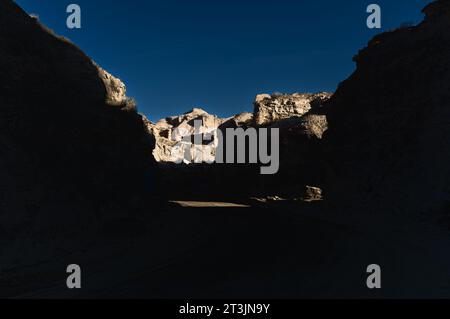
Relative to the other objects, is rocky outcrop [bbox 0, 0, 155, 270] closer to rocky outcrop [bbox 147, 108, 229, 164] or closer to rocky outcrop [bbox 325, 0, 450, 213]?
rocky outcrop [bbox 325, 0, 450, 213]

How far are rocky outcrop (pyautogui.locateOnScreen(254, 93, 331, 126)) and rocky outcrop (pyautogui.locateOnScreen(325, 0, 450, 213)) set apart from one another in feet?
75.4

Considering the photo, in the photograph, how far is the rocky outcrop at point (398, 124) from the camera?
720 inches

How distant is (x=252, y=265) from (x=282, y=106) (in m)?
48.0

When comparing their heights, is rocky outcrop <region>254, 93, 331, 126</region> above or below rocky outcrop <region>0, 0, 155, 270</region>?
above

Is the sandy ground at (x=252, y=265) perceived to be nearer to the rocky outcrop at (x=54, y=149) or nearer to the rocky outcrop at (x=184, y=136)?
the rocky outcrop at (x=54, y=149)

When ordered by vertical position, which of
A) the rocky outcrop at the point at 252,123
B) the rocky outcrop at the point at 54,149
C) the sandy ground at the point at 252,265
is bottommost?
the sandy ground at the point at 252,265

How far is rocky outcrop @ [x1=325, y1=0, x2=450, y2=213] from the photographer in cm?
1828

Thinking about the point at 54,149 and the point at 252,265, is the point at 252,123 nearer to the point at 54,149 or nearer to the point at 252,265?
the point at 54,149

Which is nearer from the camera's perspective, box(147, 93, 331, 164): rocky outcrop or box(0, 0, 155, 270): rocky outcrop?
box(0, 0, 155, 270): rocky outcrop

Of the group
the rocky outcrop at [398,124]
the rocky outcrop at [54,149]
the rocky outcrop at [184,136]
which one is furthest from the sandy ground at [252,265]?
the rocky outcrop at [184,136]

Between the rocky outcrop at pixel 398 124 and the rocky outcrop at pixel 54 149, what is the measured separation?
16.4 meters

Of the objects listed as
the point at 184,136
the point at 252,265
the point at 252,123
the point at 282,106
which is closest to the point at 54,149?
the point at 252,265

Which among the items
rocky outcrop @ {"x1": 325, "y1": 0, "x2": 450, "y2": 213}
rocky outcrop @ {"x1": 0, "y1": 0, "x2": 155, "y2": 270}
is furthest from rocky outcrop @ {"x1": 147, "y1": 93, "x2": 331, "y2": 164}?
rocky outcrop @ {"x1": 0, "y1": 0, "x2": 155, "y2": 270}
